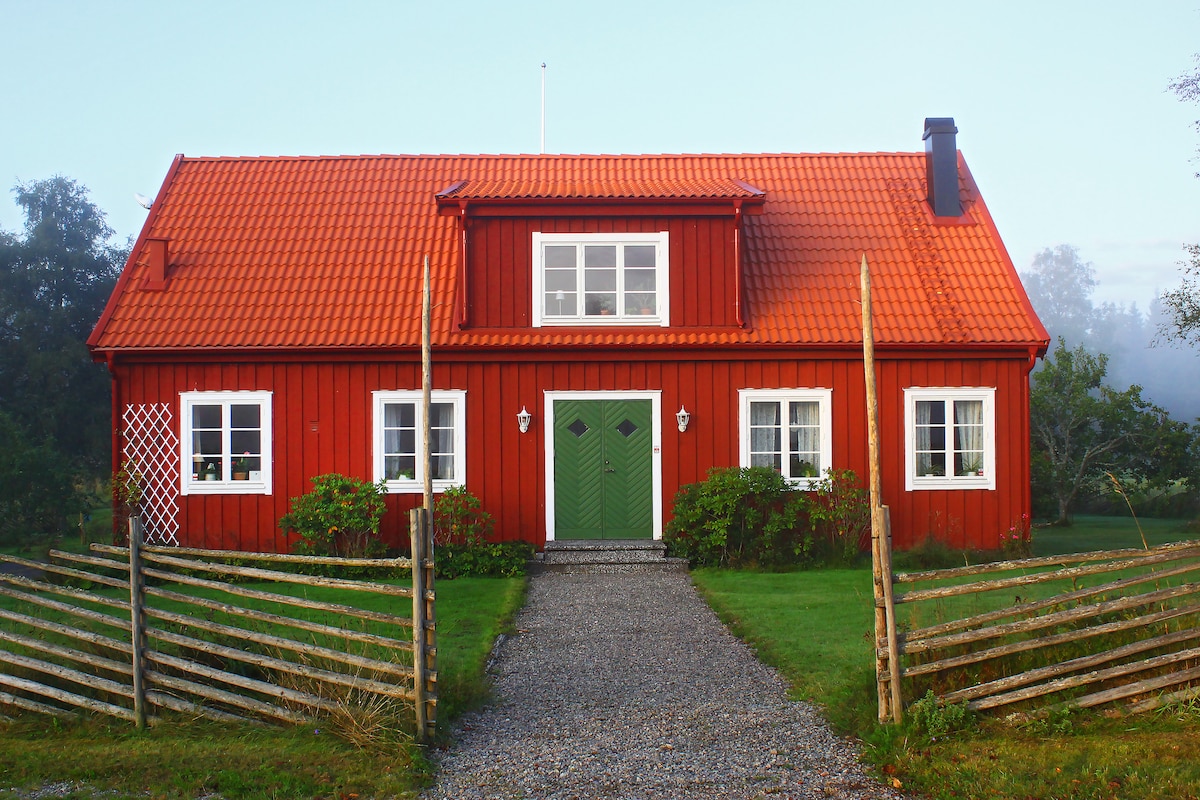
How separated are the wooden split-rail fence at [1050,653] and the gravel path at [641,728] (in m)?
0.74

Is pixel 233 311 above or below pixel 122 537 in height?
above

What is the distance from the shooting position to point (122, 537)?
47.8ft

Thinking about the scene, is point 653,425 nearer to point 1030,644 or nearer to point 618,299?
point 618,299

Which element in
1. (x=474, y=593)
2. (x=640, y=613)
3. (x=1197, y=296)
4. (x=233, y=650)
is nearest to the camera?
(x=233, y=650)

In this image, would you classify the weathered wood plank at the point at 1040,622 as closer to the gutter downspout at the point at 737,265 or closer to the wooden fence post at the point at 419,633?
the wooden fence post at the point at 419,633

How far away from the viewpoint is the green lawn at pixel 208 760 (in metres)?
5.52

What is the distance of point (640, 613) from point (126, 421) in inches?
342

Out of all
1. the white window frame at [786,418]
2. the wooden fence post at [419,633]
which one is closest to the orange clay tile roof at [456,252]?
the white window frame at [786,418]

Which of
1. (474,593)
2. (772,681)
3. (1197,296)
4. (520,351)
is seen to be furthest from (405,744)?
(1197,296)

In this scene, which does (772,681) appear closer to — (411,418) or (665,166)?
(411,418)

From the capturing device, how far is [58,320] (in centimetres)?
2895

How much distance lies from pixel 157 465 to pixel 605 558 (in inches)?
260

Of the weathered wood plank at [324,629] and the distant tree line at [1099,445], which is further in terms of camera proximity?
the distant tree line at [1099,445]

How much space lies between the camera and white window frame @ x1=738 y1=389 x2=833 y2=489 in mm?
14742
